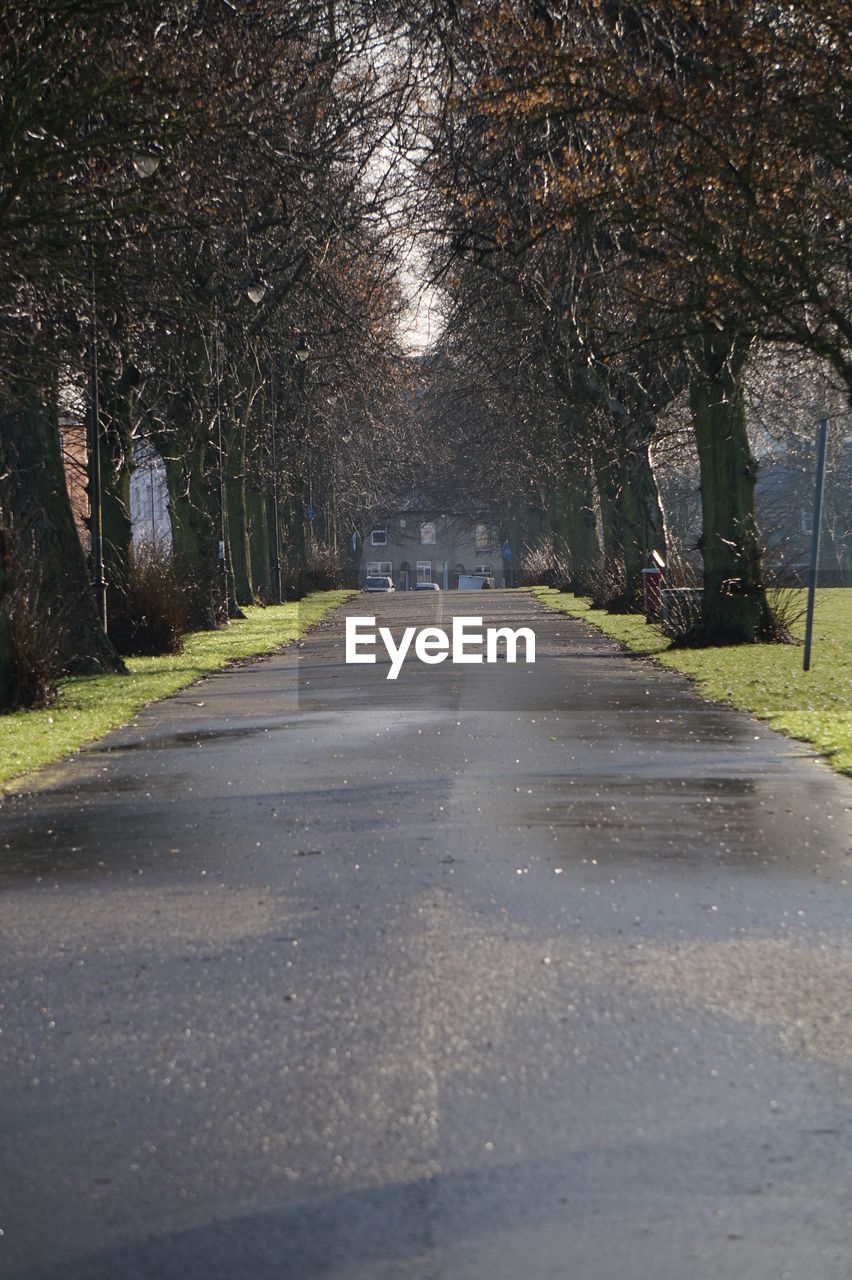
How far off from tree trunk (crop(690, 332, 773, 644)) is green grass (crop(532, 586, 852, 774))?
0.64 metres

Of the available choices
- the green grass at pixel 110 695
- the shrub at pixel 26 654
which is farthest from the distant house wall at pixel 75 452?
the shrub at pixel 26 654

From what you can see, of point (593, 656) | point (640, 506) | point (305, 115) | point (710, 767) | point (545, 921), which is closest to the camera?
point (545, 921)

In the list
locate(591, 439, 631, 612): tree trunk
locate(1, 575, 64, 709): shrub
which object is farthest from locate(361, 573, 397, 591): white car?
locate(1, 575, 64, 709): shrub

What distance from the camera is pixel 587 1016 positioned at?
6746 millimetres

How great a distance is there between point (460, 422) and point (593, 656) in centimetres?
3497

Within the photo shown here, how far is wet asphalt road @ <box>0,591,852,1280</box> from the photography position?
465 centimetres

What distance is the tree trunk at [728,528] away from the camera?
30.7m

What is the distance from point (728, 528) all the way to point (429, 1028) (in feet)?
82.2

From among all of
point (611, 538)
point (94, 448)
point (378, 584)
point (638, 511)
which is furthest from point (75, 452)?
point (94, 448)

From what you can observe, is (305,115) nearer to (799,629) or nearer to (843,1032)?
(799,629)

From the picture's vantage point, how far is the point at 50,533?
2603 centimetres

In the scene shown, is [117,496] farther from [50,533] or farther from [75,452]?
[75,452]

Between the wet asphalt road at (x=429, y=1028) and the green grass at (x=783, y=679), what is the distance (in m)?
3.64

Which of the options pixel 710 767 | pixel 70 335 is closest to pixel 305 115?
pixel 70 335
